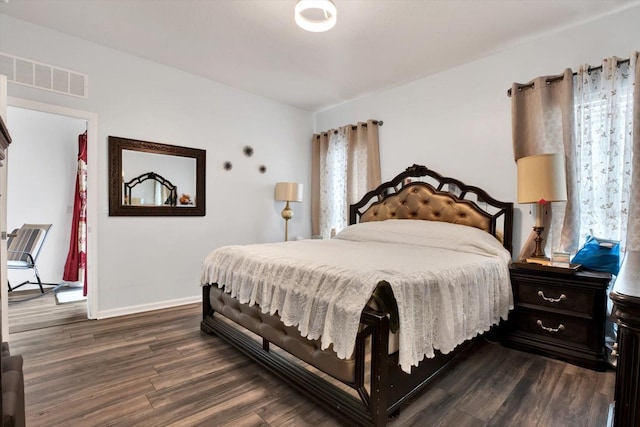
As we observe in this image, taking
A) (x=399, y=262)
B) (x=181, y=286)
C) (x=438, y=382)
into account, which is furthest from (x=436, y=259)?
(x=181, y=286)

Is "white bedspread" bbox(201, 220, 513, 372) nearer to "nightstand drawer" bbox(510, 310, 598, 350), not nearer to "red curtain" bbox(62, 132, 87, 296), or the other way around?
"nightstand drawer" bbox(510, 310, 598, 350)

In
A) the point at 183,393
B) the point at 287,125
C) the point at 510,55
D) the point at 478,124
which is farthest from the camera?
the point at 287,125

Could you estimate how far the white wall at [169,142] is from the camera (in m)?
3.02

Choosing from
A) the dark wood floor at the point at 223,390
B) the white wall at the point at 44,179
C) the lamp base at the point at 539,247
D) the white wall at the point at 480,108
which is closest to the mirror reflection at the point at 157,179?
the dark wood floor at the point at 223,390

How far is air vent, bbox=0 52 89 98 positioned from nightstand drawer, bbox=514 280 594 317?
4.25 m

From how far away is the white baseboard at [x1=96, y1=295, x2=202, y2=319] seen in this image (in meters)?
3.16

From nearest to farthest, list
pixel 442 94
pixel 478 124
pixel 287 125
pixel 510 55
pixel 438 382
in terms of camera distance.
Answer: pixel 438 382, pixel 510 55, pixel 478 124, pixel 442 94, pixel 287 125

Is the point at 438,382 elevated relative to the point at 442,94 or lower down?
lower down

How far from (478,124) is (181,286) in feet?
12.2

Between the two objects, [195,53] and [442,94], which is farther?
[442,94]

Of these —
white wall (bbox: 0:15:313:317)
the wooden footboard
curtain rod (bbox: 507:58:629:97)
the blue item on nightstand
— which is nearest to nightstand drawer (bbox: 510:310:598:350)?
the blue item on nightstand

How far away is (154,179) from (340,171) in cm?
240

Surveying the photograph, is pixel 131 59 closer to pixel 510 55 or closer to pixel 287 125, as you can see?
pixel 287 125

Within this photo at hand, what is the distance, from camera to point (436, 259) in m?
2.11
